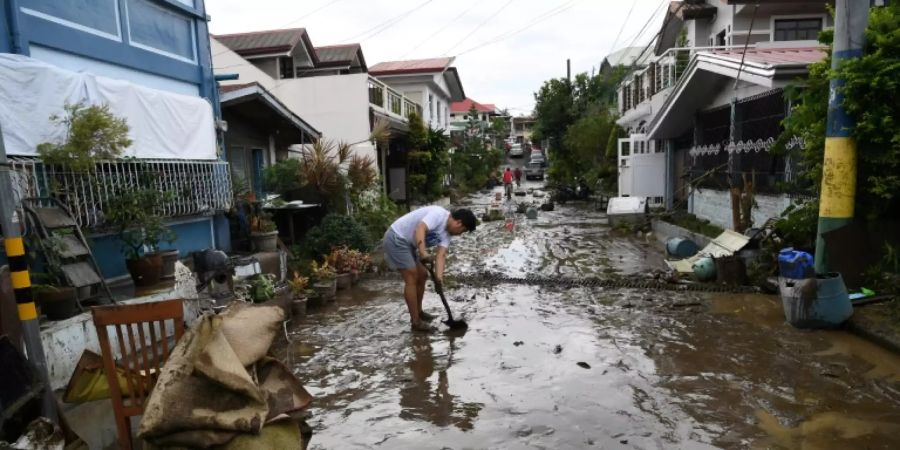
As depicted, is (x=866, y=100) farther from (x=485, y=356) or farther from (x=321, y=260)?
(x=321, y=260)

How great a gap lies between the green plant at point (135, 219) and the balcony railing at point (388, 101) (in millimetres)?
11213

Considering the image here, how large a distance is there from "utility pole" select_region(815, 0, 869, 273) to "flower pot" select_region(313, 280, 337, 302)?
6416 millimetres

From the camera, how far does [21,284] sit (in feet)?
10.8

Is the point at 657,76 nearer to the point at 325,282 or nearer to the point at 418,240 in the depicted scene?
the point at 325,282

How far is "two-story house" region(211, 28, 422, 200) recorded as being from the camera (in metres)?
16.6

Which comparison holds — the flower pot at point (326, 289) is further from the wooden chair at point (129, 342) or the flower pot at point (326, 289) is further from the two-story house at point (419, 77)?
the two-story house at point (419, 77)

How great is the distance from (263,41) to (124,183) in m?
13.4

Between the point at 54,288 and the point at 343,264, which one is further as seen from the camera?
the point at 343,264

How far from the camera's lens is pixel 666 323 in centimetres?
653

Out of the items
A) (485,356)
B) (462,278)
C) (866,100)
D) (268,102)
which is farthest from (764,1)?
(485,356)

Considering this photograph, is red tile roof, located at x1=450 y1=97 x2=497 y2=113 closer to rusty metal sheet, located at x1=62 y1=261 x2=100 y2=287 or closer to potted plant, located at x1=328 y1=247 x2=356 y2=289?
potted plant, located at x1=328 y1=247 x2=356 y2=289

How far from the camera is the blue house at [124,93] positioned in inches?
209

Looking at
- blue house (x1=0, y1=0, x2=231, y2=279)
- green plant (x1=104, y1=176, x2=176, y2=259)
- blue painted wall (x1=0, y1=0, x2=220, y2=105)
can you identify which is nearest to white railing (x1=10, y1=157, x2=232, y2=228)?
blue house (x1=0, y1=0, x2=231, y2=279)

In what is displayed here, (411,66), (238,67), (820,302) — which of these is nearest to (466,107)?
(411,66)
